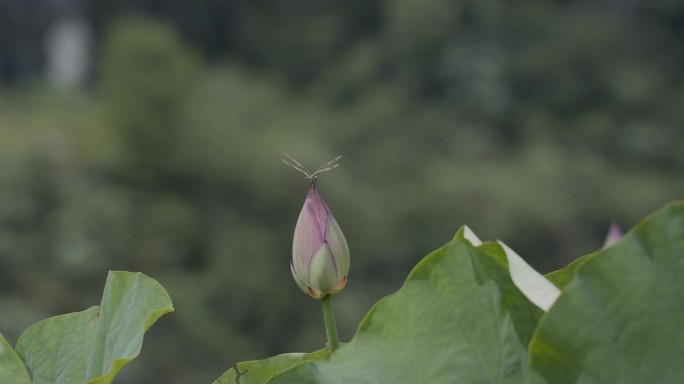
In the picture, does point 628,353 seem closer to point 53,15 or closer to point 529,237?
point 529,237

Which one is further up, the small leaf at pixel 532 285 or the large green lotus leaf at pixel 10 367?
the large green lotus leaf at pixel 10 367

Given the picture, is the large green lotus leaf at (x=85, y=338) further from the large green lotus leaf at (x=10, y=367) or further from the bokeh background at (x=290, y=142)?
the bokeh background at (x=290, y=142)

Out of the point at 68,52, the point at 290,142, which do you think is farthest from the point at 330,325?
the point at 68,52

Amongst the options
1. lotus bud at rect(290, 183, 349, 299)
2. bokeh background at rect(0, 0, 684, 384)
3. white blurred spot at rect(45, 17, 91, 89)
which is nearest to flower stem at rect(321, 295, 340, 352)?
lotus bud at rect(290, 183, 349, 299)

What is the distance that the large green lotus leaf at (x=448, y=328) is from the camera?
38cm

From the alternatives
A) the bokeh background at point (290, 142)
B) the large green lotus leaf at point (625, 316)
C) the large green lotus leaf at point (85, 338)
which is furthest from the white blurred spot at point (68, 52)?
the large green lotus leaf at point (625, 316)

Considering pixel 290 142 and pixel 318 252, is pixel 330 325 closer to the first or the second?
pixel 318 252

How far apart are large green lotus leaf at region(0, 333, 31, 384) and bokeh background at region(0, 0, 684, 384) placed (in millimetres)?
10661

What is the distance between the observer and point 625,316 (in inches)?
13.4

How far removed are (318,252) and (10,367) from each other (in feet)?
0.35

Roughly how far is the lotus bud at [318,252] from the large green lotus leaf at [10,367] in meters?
0.09

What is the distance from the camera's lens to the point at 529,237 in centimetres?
1409

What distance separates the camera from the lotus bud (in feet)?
1.41

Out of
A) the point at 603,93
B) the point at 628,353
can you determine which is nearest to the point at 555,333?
the point at 628,353
